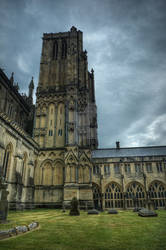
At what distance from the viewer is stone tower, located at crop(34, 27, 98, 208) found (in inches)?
1379

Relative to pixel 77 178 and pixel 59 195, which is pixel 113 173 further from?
pixel 59 195

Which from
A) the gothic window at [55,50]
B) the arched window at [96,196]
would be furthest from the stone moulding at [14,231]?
the gothic window at [55,50]

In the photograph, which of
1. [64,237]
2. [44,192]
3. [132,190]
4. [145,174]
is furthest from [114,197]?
[64,237]

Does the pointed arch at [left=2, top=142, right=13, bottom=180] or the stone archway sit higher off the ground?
the pointed arch at [left=2, top=142, right=13, bottom=180]

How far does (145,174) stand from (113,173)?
681 centimetres

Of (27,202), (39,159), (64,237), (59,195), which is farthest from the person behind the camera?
(39,159)

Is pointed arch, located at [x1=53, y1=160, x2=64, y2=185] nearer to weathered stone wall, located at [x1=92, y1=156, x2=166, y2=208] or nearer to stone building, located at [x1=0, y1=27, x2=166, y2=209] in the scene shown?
stone building, located at [x1=0, y1=27, x2=166, y2=209]

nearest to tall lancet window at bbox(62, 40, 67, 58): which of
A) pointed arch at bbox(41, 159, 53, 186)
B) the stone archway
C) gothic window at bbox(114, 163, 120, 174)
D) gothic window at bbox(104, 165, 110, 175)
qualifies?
pointed arch at bbox(41, 159, 53, 186)

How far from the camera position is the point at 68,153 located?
36156 mm

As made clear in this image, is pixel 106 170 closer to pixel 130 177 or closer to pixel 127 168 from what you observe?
pixel 127 168

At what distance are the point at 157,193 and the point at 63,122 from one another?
973 inches

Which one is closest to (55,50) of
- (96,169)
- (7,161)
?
(96,169)

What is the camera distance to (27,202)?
3119 centimetres

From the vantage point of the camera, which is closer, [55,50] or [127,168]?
[127,168]
